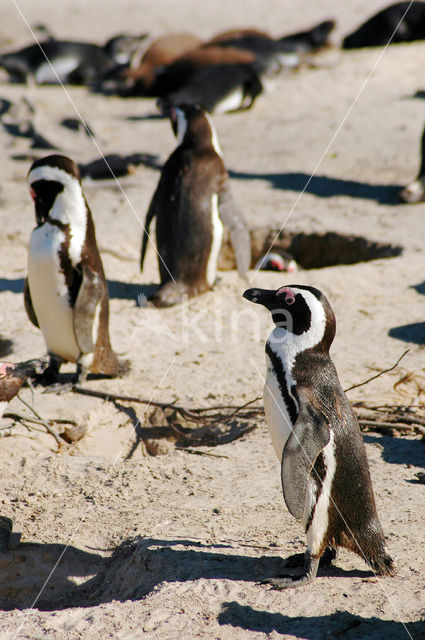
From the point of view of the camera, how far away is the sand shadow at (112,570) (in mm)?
2613

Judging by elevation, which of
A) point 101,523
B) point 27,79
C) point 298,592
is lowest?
point 27,79

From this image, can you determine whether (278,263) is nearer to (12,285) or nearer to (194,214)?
(194,214)

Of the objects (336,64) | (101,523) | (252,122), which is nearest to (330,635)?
(101,523)

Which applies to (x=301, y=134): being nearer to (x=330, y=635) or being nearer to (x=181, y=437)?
(x=181, y=437)

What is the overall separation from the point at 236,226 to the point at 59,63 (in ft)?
24.9

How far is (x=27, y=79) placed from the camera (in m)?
11.7

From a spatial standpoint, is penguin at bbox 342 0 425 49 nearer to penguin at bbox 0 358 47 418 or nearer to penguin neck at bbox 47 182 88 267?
penguin neck at bbox 47 182 88 267

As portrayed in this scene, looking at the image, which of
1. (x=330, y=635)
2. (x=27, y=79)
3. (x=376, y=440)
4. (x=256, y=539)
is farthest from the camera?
(x=27, y=79)

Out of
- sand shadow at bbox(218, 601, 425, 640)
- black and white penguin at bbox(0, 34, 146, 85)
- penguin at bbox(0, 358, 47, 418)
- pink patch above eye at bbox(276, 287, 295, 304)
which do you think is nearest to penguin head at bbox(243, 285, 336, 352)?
pink patch above eye at bbox(276, 287, 295, 304)

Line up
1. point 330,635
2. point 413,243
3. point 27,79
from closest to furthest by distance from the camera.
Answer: point 330,635 → point 413,243 → point 27,79

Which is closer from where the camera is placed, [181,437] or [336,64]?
[181,437]

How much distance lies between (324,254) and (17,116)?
200 inches

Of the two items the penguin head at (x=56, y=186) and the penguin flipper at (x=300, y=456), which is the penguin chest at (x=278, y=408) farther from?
the penguin head at (x=56, y=186)

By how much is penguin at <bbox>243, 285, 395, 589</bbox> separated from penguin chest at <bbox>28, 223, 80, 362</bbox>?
1640mm
